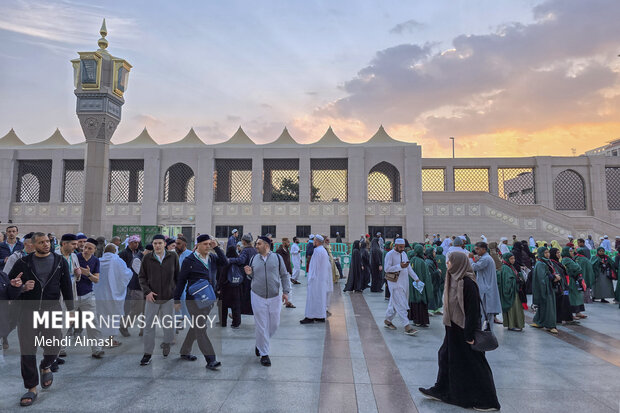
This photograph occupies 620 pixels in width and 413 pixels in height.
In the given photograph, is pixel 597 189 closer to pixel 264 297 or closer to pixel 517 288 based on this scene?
pixel 517 288

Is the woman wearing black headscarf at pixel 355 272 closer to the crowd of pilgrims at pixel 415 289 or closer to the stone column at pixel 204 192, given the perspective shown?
the crowd of pilgrims at pixel 415 289

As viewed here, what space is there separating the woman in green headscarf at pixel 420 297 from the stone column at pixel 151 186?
2126 centimetres

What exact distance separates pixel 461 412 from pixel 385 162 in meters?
22.7

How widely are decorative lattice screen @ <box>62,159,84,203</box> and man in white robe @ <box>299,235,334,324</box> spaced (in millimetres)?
24160

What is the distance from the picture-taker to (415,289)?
659 centimetres

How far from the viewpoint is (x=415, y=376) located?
4.15m

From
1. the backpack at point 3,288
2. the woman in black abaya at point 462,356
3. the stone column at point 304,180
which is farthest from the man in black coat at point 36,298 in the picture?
the stone column at point 304,180

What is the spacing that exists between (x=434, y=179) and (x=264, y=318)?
23.6m

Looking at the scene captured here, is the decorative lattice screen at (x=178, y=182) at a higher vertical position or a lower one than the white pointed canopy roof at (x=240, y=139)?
lower

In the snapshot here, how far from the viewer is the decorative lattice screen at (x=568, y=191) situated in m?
25.6

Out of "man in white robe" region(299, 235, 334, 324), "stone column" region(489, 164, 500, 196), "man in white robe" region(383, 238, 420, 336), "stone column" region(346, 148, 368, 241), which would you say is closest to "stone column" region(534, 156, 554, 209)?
"stone column" region(489, 164, 500, 196)

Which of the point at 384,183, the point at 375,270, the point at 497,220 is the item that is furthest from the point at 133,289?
the point at 497,220

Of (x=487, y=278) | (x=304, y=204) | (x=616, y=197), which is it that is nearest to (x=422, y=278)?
(x=487, y=278)

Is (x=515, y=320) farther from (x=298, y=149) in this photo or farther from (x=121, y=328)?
(x=298, y=149)
